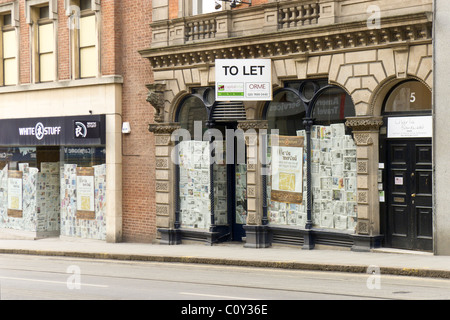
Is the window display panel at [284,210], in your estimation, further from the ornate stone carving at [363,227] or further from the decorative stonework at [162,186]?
the decorative stonework at [162,186]

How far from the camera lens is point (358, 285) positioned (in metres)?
13.3

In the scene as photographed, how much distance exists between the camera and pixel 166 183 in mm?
22172

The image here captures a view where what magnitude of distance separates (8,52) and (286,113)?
11814 millimetres

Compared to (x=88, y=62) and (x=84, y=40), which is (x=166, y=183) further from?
(x=84, y=40)

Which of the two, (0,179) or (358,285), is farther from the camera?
(0,179)

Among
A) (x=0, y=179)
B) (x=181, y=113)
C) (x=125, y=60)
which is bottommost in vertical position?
(x=0, y=179)

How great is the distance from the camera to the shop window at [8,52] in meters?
26.7

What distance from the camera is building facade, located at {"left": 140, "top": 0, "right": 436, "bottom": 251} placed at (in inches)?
671

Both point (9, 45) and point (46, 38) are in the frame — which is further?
point (9, 45)

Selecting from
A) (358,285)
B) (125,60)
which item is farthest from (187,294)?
(125,60)

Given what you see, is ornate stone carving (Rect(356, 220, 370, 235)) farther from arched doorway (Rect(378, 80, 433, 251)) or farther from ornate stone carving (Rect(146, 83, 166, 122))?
ornate stone carving (Rect(146, 83, 166, 122))

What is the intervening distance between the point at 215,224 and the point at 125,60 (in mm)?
5698

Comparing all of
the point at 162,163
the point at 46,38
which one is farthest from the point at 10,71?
the point at 162,163
